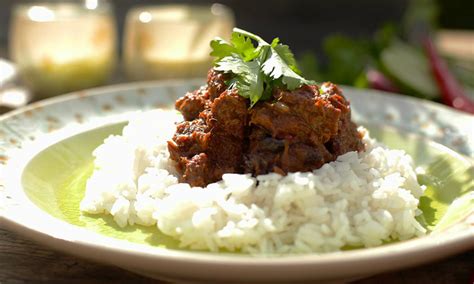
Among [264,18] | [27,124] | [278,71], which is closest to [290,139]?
[278,71]

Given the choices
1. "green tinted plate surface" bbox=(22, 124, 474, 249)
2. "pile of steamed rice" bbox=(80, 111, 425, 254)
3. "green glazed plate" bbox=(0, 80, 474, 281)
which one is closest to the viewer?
"green glazed plate" bbox=(0, 80, 474, 281)

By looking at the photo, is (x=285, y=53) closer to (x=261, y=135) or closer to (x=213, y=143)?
(x=261, y=135)

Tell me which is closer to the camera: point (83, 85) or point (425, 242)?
point (425, 242)

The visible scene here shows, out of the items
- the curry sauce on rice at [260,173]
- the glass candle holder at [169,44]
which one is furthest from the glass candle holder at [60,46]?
the curry sauce on rice at [260,173]

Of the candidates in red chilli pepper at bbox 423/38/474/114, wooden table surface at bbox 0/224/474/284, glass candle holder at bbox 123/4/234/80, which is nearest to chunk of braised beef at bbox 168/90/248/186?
wooden table surface at bbox 0/224/474/284

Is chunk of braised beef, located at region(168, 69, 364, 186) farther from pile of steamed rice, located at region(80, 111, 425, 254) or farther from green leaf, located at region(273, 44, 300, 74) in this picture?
green leaf, located at region(273, 44, 300, 74)

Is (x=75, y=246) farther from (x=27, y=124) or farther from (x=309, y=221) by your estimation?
(x=27, y=124)
